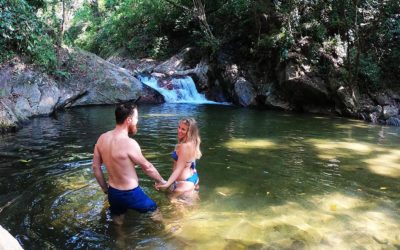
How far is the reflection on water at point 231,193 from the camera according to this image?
4.76 m

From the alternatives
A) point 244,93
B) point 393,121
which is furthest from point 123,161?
point 244,93

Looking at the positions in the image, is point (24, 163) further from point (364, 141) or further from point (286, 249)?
point (364, 141)

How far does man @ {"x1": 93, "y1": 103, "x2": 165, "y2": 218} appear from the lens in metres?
4.45

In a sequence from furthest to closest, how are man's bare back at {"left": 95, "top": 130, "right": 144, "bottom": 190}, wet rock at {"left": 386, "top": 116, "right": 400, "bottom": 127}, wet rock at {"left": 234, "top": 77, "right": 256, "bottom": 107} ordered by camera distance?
1. wet rock at {"left": 234, "top": 77, "right": 256, "bottom": 107}
2. wet rock at {"left": 386, "top": 116, "right": 400, "bottom": 127}
3. man's bare back at {"left": 95, "top": 130, "right": 144, "bottom": 190}

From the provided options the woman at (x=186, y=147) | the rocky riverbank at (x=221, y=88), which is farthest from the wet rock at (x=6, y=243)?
the rocky riverbank at (x=221, y=88)

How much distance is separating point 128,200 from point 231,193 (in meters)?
2.24

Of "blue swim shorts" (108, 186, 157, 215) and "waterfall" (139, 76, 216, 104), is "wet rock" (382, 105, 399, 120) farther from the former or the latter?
"blue swim shorts" (108, 186, 157, 215)

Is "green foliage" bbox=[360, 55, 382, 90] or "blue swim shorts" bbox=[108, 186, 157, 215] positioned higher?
"green foliage" bbox=[360, 55, 382, 90]

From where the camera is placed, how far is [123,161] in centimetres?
447

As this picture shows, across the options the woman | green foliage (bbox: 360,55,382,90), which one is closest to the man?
the woman

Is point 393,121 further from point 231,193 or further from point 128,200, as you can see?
point 128,200

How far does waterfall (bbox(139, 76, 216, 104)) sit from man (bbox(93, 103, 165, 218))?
16102 millimetres

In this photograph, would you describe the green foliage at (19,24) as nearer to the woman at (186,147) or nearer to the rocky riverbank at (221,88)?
the rocky riverbank at (221,88)

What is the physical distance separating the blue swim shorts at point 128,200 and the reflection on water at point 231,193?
0.98 ft
